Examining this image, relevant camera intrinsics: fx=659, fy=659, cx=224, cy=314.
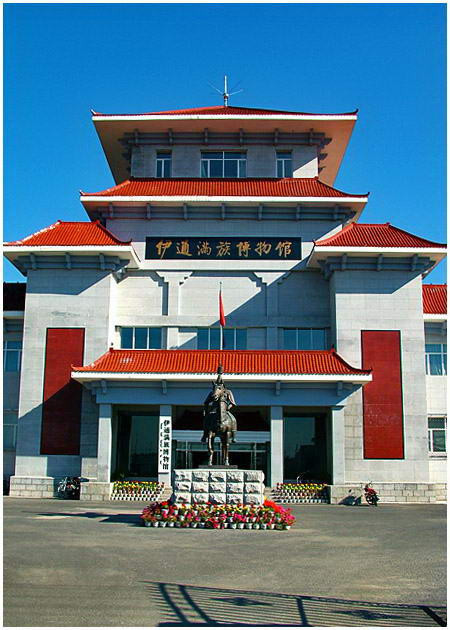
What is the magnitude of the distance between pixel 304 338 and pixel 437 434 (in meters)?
6.83

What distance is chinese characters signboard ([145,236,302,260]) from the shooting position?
28.4 meters

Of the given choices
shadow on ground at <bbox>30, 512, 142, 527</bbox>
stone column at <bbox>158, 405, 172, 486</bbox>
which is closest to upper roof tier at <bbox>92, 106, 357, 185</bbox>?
stone column at <bbox>158, 405, 172, 486</bbox>

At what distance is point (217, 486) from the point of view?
55.4 ft

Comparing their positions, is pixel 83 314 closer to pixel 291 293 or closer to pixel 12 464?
pixel 12 464

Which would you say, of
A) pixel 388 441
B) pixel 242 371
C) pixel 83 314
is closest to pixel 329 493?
pixel 388 441

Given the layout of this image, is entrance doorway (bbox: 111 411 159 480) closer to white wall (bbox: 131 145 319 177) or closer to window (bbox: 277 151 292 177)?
white wall (bbox: 131 145 319 177)

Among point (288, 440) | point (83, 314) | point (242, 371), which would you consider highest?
point (83, 314)

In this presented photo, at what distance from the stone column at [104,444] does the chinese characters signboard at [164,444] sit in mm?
1871

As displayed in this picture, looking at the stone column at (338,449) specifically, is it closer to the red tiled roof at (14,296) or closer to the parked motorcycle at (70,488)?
the parked motorcycle at (70,488)

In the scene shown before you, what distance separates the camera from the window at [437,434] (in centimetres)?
2729

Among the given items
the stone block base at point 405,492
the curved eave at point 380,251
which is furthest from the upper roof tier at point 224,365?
the stone block base at point 405,492

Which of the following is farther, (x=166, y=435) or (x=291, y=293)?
(x=291, y=293)

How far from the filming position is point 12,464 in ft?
89.4

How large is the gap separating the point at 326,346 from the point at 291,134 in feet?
34.4
